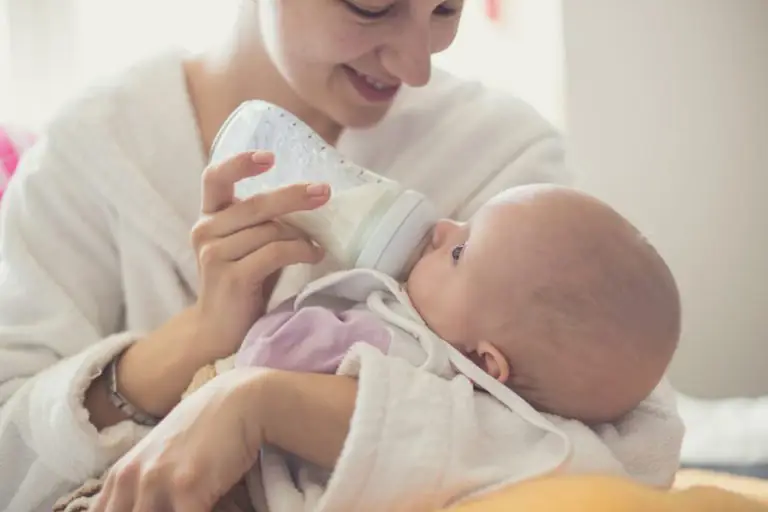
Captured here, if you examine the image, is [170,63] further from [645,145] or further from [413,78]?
[645,145]

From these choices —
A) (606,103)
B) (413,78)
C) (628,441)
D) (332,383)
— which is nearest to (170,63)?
(413,78)

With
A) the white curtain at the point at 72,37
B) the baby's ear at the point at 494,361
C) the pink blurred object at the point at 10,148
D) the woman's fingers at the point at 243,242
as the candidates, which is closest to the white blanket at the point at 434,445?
the baby's ear at the point at 494,361

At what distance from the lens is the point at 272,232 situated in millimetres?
873

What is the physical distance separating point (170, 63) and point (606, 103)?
1.15 metres

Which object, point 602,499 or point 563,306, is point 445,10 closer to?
point 563,306

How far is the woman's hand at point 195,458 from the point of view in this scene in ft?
2.20

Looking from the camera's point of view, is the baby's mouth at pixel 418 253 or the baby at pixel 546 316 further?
the baby's mouth at pixel 418 253

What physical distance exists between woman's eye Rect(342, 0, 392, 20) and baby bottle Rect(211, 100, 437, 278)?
14 centimetres

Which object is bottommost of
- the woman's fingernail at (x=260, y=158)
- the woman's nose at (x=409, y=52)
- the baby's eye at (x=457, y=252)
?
the baby's eye at (x=457, y=252)

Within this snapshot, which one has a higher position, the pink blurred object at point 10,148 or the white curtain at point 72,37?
the white curtain at point 72,37

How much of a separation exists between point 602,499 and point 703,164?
159 cm

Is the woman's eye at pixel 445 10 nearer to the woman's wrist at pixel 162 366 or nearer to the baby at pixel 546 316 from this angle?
the baby at pixel 546 316

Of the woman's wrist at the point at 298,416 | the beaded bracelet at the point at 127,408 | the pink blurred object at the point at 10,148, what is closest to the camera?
the woman's wrist at the point at 298,416

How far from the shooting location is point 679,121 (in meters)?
2.03
